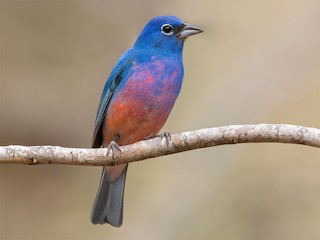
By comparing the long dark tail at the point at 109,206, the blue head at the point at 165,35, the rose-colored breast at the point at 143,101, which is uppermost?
the blue head at the point at 165,35

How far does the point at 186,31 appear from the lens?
20.9ft

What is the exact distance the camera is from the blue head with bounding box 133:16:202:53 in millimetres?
6355

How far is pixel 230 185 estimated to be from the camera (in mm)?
7965

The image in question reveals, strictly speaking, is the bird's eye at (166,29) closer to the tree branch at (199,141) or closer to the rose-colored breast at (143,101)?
the rose-colored breast at (143,101)

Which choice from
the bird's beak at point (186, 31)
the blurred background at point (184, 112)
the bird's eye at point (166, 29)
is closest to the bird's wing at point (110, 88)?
the bird's eye at point (166, 29)

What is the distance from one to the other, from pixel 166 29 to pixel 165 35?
0.07 m

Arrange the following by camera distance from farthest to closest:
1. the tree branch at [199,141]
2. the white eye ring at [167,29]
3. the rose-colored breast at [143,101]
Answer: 1. the white eye ring at [167,29]
2. the rose-colored breast at [143,101]
3. the tree branch at [199,141]

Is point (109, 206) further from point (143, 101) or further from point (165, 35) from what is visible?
point (165, 35)

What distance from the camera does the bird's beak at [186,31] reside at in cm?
634

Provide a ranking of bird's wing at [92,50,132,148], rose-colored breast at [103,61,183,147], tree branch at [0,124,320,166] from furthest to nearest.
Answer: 1. bird's wing at [92,50,132,148]
2. rose-colored breast at [103,61,183,147]
3. tree branch at [0,124,320,166]

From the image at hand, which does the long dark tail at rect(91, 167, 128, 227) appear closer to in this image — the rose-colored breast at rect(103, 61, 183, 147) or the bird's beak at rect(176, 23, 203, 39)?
the rose-colored breast at rect(103, 61, 183, 147)

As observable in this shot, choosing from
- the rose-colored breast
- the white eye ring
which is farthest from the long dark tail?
the white eye ring

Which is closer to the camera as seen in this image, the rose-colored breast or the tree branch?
the tree branch

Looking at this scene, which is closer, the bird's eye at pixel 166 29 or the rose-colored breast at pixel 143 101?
the rose-colored breast at pixel 143 101
